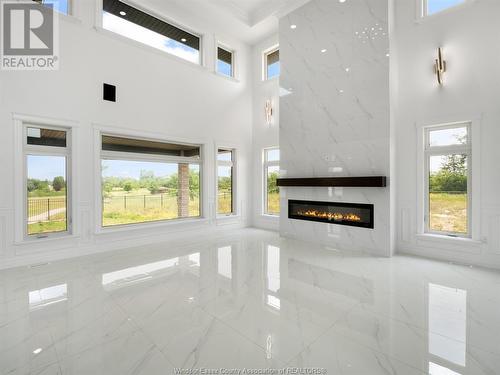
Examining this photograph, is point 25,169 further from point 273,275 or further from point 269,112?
point 269,112

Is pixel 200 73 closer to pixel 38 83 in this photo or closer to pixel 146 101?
pixel 146 101

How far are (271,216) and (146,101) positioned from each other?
4.14 meters

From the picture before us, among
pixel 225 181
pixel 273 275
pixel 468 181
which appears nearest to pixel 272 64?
pixel 225 181

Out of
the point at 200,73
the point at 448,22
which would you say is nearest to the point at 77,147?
the point at 200,73

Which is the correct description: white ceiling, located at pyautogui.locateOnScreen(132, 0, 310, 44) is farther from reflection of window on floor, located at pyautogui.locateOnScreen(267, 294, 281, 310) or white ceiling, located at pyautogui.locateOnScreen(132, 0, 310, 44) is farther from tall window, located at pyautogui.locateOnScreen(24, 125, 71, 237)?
reflection of window on floor, located at pyautogui.locateOnScreen(267, 294, 281, 310)

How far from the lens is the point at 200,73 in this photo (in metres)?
6.21

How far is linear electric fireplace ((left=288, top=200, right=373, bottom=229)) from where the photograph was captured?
473cm

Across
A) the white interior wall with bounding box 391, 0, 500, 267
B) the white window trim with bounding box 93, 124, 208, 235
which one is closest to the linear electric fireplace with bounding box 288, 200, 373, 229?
the white interior wall with bounding box 391, 0, 500, 267

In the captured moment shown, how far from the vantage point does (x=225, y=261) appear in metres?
4.09

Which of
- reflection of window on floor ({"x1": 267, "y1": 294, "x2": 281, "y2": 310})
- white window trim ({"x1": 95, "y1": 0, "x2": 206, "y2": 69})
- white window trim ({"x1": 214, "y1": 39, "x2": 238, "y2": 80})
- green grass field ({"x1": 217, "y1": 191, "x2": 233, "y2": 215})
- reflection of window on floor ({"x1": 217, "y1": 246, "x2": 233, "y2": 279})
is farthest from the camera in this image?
green grass field ({"x1": 217, "y1": 191, "x2": 233, "y2": 215})

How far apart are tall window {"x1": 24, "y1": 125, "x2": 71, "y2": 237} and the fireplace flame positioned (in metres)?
4.64

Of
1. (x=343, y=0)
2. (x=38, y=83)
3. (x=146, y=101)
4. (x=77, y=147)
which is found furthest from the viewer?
(x=146, y=101)

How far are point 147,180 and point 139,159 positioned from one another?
1.59 ft

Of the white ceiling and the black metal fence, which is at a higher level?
the white ceiling
